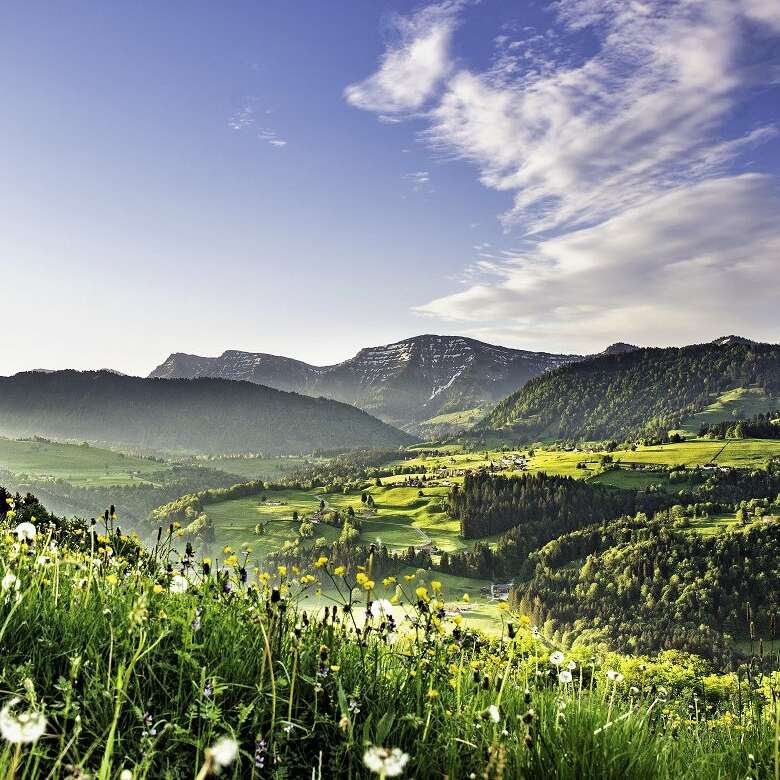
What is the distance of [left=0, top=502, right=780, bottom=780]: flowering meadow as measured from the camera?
141 inches

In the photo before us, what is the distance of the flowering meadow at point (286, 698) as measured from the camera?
358cm

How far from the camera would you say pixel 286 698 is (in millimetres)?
4242

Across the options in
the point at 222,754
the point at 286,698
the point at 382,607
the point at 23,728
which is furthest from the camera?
the point at 382,607

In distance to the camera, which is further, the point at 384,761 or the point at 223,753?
the point at 384,761

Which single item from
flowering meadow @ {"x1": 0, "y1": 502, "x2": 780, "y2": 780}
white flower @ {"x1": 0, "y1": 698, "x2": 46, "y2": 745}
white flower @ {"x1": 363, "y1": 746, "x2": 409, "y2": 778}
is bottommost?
flowering meadow @ {"x1": 0, "y1": 502, "x2": 780, "y2": 780}

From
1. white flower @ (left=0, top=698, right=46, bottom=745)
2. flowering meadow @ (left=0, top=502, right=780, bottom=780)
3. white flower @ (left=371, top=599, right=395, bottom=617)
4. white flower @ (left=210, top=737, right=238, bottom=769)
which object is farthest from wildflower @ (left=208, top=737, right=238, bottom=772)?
white flower @ (left=371, top=599, right=395, bottom=617)

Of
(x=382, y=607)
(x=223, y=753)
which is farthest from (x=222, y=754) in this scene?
(x=382, y=607)

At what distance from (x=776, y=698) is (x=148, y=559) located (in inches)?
241

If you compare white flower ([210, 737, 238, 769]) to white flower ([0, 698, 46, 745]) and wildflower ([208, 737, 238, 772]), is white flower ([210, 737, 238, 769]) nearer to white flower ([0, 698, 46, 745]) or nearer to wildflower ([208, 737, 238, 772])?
wildflower ([208, 737, 238, 772])

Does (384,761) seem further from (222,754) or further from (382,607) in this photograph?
(382,607)

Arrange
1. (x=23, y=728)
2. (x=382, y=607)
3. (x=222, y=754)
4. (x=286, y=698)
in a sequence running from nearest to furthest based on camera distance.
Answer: (x=222, y=754), (x=23, y=728), (x=286, y=698), (x=382, y=607)

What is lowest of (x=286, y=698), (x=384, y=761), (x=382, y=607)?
(x=286, y=698)

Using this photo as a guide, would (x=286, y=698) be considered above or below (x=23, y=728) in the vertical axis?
below

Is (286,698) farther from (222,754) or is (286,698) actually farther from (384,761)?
(222,754)
